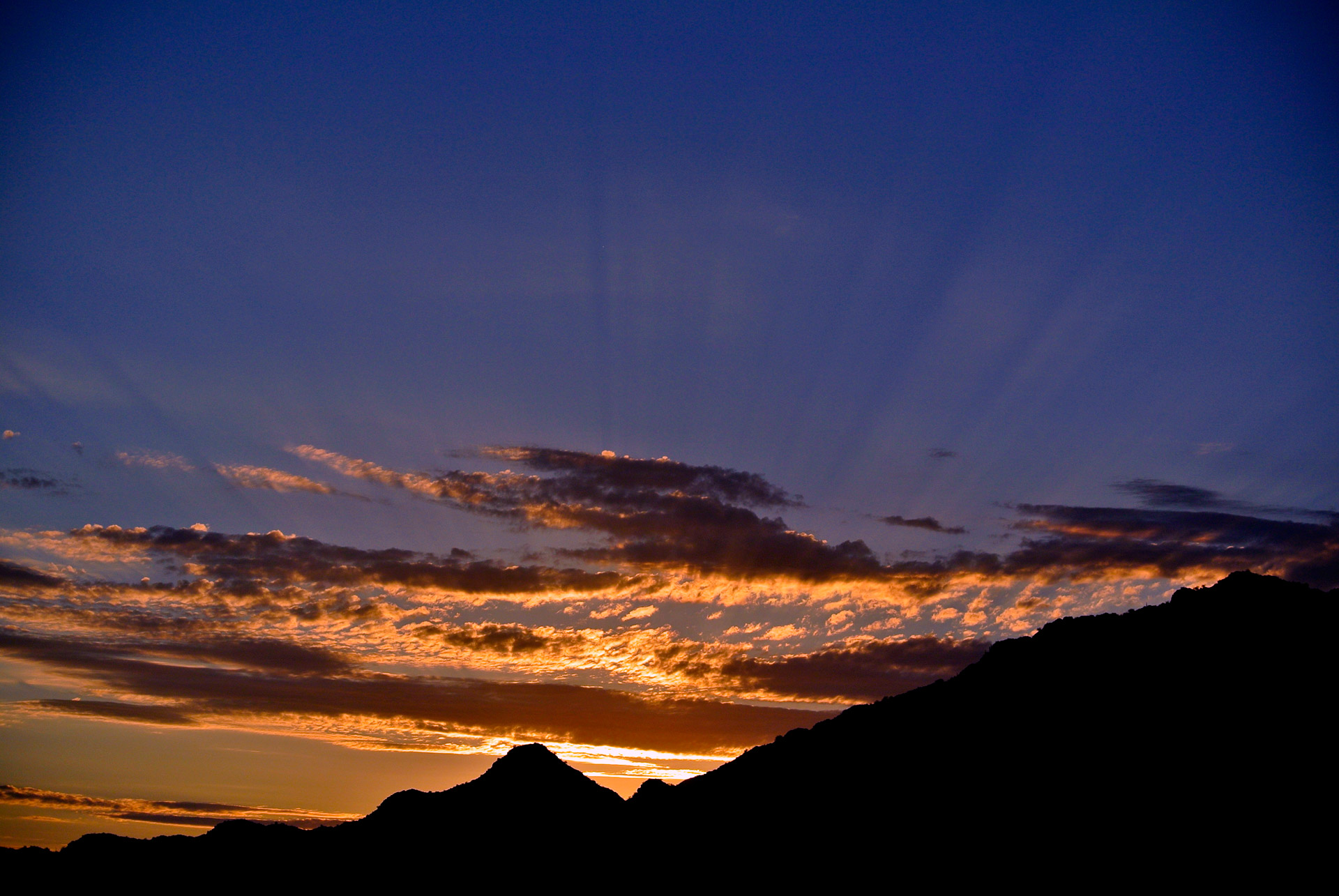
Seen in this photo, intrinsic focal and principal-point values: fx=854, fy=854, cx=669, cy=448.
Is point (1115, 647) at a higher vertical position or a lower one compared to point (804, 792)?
higher

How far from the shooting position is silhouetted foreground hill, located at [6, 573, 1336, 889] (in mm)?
41906

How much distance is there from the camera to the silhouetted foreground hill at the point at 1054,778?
4191cm

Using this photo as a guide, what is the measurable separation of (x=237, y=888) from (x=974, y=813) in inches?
3349

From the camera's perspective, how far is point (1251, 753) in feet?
145

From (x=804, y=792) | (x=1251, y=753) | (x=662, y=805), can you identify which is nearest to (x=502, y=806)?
(x=662, y=805)

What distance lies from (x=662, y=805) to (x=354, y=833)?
4049cm

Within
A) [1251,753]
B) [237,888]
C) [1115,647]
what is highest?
[1115,647]

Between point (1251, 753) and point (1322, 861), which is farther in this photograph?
point (1251, 753)

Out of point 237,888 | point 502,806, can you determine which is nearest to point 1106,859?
point 502,806

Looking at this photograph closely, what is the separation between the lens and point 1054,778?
49531mm

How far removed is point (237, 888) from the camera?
9581 centimetres

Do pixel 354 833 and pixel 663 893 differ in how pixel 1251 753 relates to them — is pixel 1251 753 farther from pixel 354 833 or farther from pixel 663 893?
pixel 354 833

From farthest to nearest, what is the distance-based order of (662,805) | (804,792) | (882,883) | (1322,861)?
(662,805), (804,792), (882,883), (1322,861)

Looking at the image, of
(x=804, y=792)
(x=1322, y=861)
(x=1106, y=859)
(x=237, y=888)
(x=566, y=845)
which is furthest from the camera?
(x=237, y=888)
